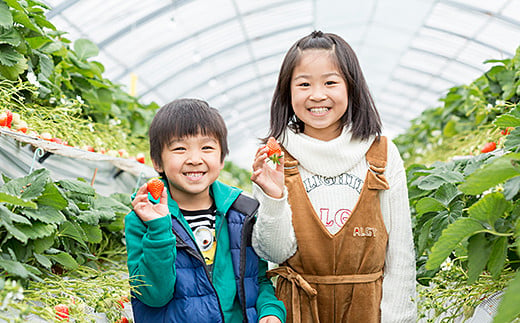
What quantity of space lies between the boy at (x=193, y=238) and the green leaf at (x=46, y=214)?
199 mm

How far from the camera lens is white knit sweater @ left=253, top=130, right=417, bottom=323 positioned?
1589mm

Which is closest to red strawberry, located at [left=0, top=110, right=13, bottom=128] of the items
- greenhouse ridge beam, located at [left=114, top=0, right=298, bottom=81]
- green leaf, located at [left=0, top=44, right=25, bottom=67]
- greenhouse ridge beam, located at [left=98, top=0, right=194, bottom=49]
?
green leaf, located at [left=0, top=44, right=25, bottom=67]

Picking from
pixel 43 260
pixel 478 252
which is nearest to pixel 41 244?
pixel 43 260

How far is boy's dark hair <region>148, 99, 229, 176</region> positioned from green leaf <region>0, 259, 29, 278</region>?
54 centimetres

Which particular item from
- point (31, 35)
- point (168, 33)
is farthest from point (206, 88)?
point (31, 35)

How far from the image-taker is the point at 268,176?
1552 millimetres

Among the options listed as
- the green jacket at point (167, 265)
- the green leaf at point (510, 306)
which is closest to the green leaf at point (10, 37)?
the green jacket at point (167, 265)

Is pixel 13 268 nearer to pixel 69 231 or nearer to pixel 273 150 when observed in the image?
pixel 69 231

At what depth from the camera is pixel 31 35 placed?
2.33m

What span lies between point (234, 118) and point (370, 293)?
1853cm

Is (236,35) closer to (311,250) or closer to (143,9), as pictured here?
(143,9)

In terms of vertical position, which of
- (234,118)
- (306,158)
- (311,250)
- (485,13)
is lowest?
(311,250)

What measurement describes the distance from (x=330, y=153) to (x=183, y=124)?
0.50 m

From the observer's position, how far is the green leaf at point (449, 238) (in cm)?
114
